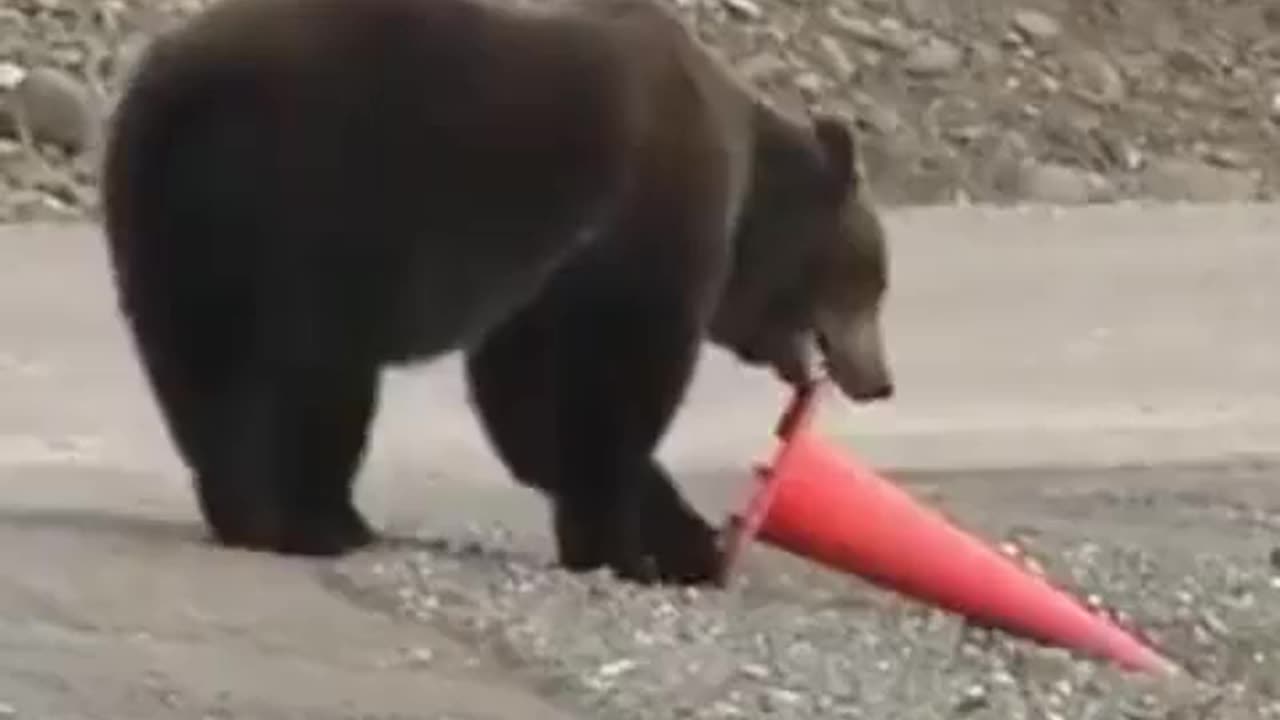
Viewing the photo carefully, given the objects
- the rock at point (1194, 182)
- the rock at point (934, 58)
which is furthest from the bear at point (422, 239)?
the rock at point (934, 58)

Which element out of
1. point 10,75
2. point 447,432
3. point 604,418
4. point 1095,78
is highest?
point 604,418

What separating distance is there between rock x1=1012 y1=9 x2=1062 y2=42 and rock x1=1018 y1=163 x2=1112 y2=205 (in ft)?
6.82

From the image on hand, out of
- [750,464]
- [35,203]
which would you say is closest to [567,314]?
[750,464]

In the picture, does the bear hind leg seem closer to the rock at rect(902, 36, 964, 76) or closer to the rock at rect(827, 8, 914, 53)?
the rock at rect(902, 36, 964, 76)

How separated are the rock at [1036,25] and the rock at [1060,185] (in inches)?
81.9

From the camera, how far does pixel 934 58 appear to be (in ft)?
65.7

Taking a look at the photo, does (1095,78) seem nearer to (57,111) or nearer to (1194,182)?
(1194,182)

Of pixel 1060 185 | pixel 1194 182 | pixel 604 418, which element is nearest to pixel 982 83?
pixel 1194 182

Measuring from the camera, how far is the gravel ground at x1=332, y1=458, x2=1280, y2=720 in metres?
5.74

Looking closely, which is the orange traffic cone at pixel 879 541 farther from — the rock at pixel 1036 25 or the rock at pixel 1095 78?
the rock at pixel 1036 25

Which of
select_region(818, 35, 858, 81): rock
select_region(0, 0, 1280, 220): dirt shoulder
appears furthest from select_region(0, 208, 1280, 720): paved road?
select_region(818, 35, 858, 81): rock

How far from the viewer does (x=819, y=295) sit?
25.5ft

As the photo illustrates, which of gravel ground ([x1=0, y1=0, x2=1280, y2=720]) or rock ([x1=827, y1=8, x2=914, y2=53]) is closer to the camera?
gravel ground ([x1=0, y1=0, x2=1280, y2=720])

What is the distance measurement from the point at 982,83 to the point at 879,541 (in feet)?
43.8
